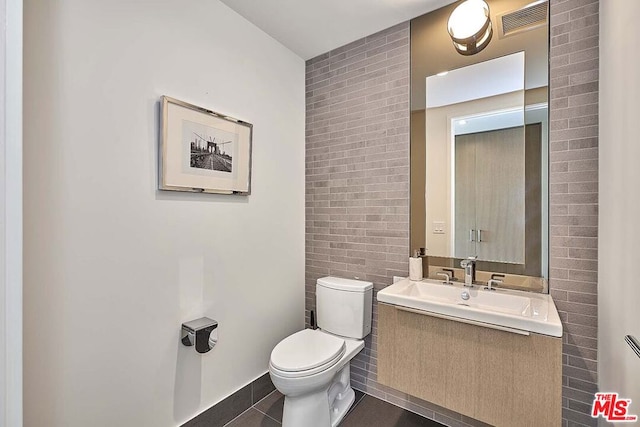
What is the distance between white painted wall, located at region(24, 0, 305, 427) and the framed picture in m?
0.06

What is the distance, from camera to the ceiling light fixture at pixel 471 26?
1.71 metres

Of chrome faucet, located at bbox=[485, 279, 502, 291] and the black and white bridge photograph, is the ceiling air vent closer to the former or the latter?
chrome faucet, located at bbox=[485, 279, 502, 291]

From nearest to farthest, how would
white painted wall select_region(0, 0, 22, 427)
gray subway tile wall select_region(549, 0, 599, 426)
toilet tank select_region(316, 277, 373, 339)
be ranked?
white painted wall select_region(0, 0, 22, 427) → gray subway tile wall select_region(549, 0, 599, 426) → toilet tank select_region(316, 277, 373, 339)

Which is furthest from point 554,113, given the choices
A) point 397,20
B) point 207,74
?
point 207,74

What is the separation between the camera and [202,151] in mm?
1741

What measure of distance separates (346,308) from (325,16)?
1.92 metres

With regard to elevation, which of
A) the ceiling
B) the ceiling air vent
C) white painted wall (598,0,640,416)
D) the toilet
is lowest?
the toilet

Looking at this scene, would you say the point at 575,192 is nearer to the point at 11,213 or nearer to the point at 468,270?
the point at 468,270

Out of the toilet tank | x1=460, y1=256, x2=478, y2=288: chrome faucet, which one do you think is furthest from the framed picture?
x1=460, y1=256, x2=478, y2=288: chrome faucet

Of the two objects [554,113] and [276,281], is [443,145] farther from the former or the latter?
[276,281]

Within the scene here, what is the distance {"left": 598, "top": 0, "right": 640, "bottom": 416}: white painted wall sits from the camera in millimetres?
1016

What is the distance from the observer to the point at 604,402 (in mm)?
1175

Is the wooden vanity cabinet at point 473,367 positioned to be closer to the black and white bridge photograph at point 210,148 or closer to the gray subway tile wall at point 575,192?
the gray subway tile wall at point 575,192

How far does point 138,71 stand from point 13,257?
0.98 m
